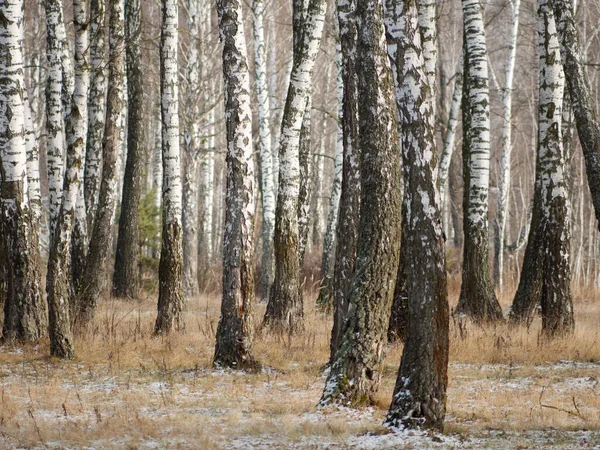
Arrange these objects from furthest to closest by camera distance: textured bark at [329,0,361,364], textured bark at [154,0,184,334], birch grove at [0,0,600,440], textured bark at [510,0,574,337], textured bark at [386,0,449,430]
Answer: textured bark at [154,0,184,334]
textured bark at [510,0,574,337]
textured bark at [329,0,361,364]
birch grove at [0,0,600,440]
textured bark at [386,0,449,430]

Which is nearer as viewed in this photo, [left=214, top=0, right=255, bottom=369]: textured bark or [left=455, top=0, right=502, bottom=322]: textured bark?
[left=214, top=0, right=255, bottom=369]: textured bark

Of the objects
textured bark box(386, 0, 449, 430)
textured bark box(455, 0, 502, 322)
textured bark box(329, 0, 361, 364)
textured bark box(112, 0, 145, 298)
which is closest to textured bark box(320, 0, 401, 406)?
textured bark box(386, 0, 449, 430)

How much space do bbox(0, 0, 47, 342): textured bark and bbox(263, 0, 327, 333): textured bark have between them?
325cm

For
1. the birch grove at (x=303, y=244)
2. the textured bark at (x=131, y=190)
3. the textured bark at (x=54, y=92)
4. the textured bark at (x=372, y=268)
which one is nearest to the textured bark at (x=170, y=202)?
the birch grove at (x=303, y=244)

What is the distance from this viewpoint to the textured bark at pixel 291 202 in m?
11.3

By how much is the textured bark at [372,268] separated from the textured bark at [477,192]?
Result: 5774 mm

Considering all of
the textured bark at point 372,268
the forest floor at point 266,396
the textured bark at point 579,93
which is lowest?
the forest floor at point 266,396

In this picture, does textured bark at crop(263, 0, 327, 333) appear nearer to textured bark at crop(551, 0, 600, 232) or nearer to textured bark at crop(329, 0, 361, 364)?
textured bark at crop(329, 0, 361, 364)

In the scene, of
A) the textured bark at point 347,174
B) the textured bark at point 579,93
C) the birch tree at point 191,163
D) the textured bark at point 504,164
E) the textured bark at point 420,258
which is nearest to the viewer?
the textured bark at point 420,258

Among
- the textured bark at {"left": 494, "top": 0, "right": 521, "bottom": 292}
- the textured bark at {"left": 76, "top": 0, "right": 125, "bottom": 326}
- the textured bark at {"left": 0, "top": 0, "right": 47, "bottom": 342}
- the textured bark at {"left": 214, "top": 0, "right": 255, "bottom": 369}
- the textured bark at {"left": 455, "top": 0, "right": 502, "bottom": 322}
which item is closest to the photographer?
the textured bark at {"left": 214, "top": 0, "right": 255, "bottom": 369}

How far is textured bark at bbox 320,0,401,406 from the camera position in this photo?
732cm

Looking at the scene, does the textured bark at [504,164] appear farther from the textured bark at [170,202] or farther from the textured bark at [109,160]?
the textured bark at [170,202]

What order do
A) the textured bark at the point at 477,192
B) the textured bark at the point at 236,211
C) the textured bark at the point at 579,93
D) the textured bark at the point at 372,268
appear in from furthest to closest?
the textured bark at the point at 477,192 → the textured bark at the point at 579,93 → the textured bark at the point at 236,211 → the textured bark at the point at 372,268

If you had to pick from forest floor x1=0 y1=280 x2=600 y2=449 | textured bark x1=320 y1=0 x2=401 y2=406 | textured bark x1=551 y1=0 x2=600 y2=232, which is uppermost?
textured bark x1=551 y1=0 x2=600 y2=232
